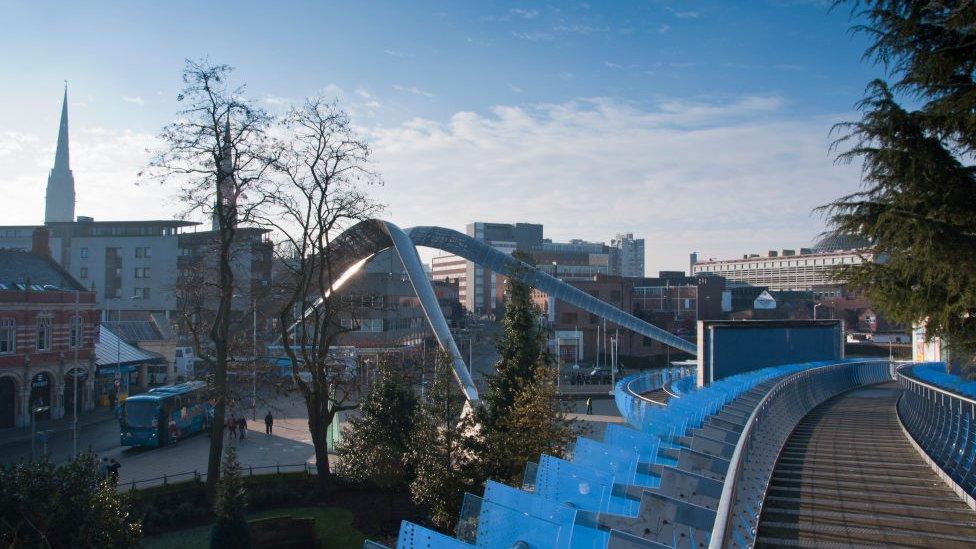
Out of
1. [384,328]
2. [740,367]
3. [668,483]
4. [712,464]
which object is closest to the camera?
[668,483]

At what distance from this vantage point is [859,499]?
937 centimetres

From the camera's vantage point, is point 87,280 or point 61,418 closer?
point 61,418

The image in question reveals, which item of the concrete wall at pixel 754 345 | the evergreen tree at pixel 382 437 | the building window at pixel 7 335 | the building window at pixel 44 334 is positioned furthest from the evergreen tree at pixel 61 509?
the building window at pixel 44 334

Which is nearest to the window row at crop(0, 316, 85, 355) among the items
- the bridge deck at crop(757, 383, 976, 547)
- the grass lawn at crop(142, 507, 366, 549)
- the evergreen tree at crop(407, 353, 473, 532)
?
the grass lawn at crop(142, 507, 366, 549)

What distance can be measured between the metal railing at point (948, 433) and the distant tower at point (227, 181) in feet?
57.4

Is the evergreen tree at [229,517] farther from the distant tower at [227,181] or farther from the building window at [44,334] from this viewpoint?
the building window at [44,334]

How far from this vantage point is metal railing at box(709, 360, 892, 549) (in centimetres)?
556

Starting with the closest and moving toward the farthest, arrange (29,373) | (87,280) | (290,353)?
(290,353) < (29,373) < (87,280)

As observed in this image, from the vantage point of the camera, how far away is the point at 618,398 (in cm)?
3247

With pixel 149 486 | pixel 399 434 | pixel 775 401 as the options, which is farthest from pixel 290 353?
pixel 775 401

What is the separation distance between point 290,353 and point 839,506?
16169mm

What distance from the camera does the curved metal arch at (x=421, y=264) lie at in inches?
1577

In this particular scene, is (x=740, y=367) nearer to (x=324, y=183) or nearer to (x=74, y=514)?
(x=324, y=183)

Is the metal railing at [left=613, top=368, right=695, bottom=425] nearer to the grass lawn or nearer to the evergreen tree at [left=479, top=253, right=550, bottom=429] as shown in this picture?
the evergreen tree at [left=479, top=253, right=550, bottom=429]
